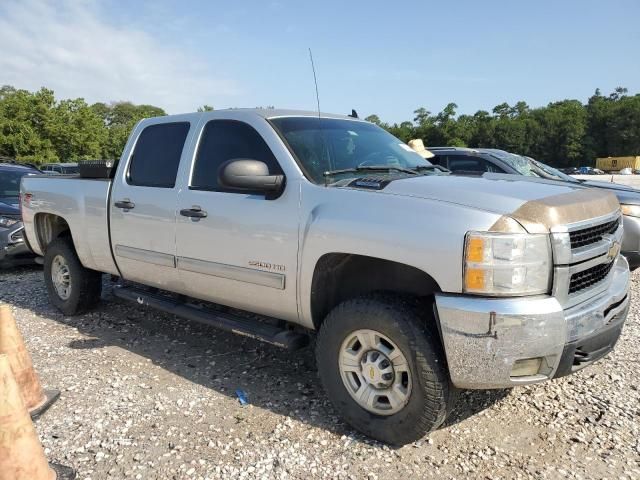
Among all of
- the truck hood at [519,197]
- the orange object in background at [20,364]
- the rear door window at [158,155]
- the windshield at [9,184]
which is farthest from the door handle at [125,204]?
the windshield at [9,184]

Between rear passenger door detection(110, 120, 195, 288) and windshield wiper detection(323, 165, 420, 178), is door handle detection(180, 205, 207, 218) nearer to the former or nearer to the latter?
rear passenger door detection(110, 120, 195, 288)

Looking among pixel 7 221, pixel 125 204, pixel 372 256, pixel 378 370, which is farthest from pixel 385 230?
pixel 7 221

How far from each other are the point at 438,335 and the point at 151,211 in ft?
8.37

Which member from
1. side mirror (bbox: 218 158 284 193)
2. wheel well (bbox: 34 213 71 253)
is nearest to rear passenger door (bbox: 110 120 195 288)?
side mirror (bbox: 218 158 284 193)

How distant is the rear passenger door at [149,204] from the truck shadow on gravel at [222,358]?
64 cm

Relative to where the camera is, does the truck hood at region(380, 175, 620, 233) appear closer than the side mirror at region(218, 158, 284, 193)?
Yes

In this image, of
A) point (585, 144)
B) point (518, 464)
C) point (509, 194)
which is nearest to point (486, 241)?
point (509, 194)

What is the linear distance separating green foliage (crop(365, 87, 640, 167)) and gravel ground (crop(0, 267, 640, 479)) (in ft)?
246

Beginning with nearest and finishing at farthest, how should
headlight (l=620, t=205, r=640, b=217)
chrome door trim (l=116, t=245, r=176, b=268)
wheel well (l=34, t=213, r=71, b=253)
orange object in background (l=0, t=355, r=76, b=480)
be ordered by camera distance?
orange object in background (l=0, t=355, r=76, b=480)
chrome door trim (l=116, t=245, r=176, b=268)
wheel well (l=34, t=213, r=71, b=253)
headlight (l=620, t=205, r=640, b=217)

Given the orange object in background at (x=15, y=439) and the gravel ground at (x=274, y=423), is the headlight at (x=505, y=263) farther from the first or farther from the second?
the orange object in background at (x=15, y=439)

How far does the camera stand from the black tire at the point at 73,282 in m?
5.32

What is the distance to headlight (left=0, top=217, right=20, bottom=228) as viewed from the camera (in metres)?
7.60

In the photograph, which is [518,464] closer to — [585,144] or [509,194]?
[509,194]

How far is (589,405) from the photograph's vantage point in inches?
135
